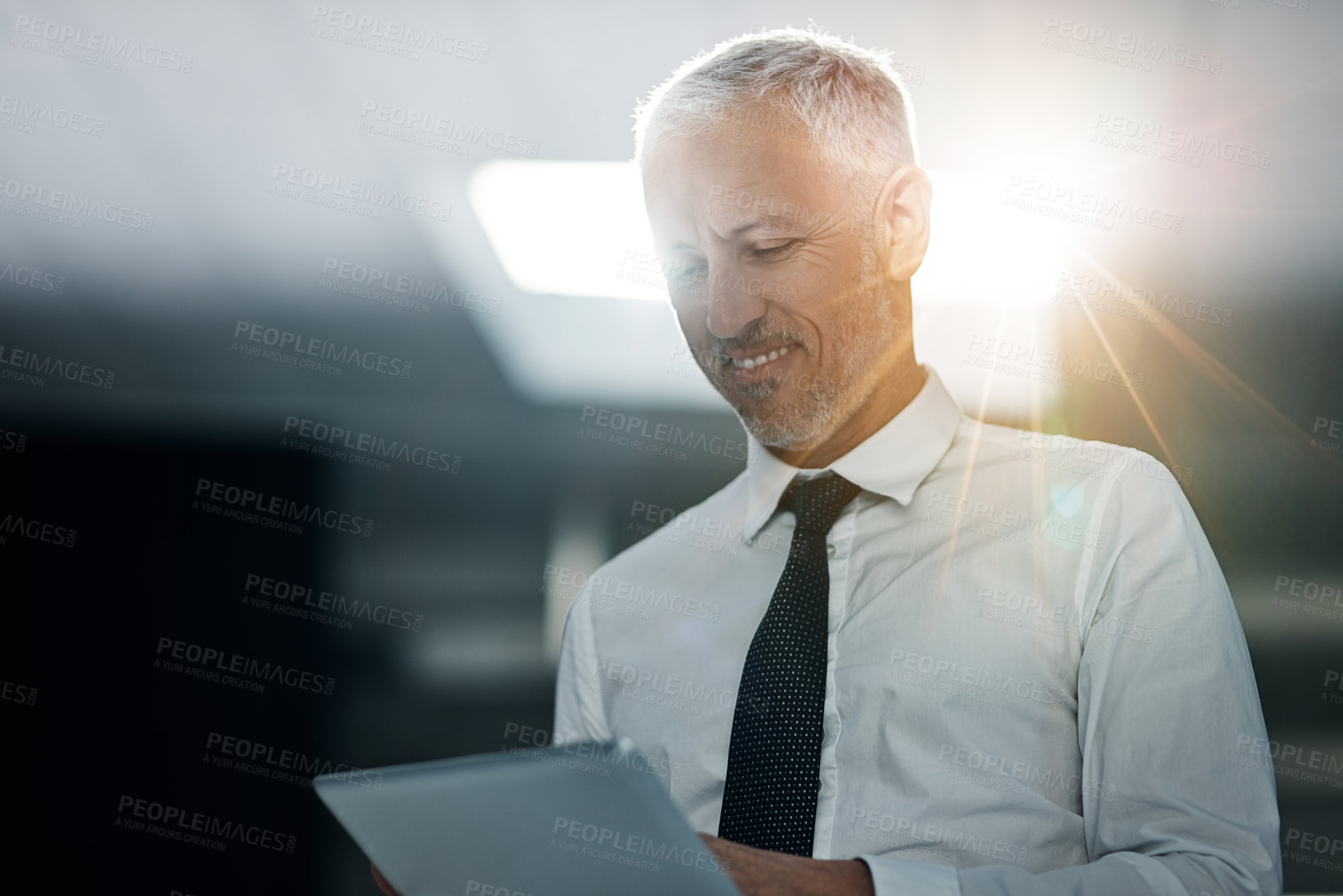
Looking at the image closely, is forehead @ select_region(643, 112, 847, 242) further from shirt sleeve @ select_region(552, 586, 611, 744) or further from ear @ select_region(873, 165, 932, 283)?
shirt sleeve @ select_region(552, 586, 611, 744)

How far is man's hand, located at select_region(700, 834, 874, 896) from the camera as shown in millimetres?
1057

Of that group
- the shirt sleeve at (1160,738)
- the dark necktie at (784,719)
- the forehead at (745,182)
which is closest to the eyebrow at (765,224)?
the forehead at (745,182)

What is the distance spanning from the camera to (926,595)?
1.56 meters

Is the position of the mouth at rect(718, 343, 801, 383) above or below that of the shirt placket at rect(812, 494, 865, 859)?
above

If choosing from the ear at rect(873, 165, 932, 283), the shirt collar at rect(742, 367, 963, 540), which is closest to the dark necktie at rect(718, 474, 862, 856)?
the shirt collar at rect(742, 367, 963, 540)

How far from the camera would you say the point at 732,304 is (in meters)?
1.68

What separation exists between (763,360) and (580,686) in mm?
753

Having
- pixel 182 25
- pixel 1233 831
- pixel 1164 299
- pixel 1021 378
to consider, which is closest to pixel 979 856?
pixel 1233 831

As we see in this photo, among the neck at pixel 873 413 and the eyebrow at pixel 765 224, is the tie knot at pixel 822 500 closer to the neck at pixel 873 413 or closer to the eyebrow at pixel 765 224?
the neck at pixel 873 413

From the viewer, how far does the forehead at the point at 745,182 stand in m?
1.67

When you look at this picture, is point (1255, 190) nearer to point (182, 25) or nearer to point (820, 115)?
point (820, 115)

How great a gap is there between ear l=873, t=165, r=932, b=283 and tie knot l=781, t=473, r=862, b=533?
411 mm

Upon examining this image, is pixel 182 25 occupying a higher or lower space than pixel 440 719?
higher

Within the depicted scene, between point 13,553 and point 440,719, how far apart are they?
6.08 feet
